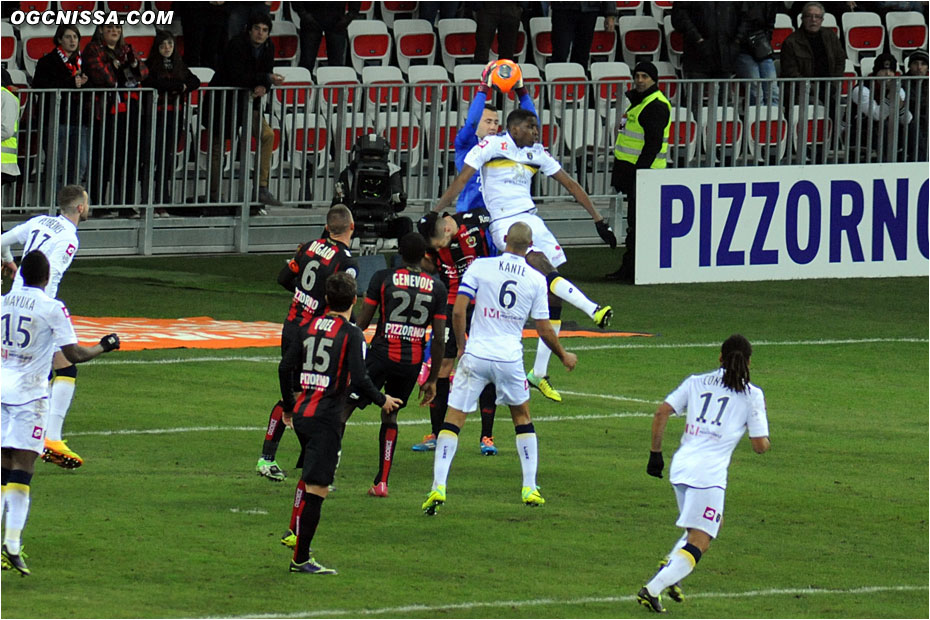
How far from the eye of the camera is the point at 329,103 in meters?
26.0

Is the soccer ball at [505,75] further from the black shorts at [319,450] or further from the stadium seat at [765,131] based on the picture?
the black shorts at [319,450]

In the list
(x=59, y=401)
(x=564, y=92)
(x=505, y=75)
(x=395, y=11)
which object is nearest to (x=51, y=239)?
(x=59, y=401)

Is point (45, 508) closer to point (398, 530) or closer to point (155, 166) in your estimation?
point (398, 530)

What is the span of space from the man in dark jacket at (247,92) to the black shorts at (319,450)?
14901 mm

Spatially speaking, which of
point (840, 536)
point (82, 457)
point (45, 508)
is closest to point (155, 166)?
point (82, 457)

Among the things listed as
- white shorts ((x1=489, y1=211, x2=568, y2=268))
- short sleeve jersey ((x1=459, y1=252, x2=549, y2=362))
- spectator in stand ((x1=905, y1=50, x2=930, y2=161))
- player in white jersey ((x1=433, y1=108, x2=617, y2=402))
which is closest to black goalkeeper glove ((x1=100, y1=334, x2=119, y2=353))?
short sleeve jersey ((x1=459, y1=252, x2=549, y2=362))

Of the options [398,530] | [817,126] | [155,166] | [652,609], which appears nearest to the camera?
[652,609]

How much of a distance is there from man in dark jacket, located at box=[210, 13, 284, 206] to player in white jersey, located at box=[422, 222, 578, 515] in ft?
43.1

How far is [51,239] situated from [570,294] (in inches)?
159

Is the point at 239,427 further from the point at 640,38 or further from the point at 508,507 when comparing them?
the point at 640,38

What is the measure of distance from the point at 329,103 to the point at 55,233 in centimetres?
1280

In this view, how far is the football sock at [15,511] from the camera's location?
10.2 meters

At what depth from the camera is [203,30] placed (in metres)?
26.6
